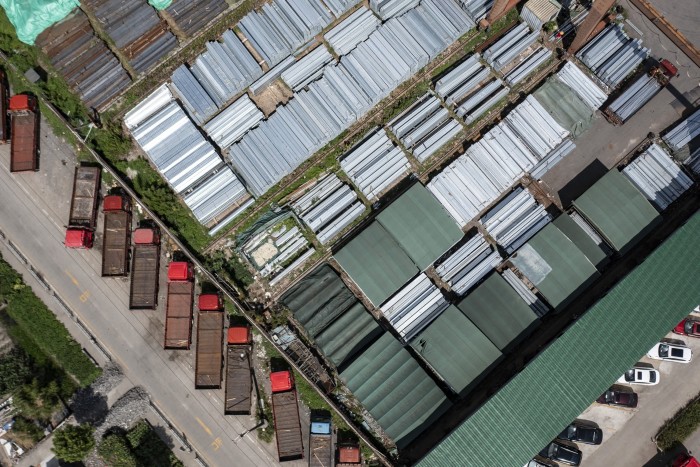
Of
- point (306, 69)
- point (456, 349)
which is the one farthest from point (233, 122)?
point (456, 349)

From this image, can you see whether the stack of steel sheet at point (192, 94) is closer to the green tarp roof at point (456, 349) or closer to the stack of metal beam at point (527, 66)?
the stack of metal beam at point (527, 66)

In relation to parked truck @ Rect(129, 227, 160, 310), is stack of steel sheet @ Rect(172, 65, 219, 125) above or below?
above

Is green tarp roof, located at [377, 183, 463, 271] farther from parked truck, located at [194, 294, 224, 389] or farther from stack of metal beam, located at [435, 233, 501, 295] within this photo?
parked truck, located at [194, 294, 224, 389]

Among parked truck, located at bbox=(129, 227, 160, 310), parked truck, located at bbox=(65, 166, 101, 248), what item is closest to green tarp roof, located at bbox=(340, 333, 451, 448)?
parked truck, located at bbox=(129, 227, 160, 310)

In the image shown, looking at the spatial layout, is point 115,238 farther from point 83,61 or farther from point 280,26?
point 280,26

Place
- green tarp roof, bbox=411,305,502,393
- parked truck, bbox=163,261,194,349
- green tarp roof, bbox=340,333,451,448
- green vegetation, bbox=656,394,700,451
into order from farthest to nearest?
green vegetation, bbox=656,394,700,451 → parked truck, bbox=163,261,194,349 → green tarp roof, bbox=411,305,502,393 → green tarp roof, bbox=340,333,451,448

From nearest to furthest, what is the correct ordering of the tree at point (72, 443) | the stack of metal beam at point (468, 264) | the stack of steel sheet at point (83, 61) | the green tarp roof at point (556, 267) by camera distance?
1. the tree at point (72, 443)
2. the green tarp roof at point (556, 267)
3. the stack of metal beam at point (468, 264)
4. the stack of steel sheet at point (83, 61)

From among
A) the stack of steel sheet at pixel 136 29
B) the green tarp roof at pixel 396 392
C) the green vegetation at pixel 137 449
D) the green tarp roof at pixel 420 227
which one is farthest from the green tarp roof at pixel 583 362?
the stack of steel sheet at pixel 136 29
